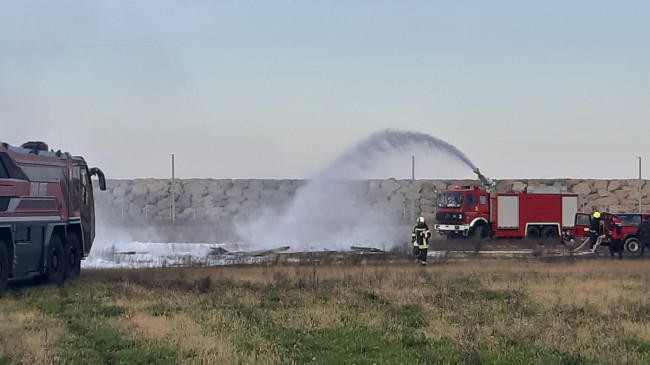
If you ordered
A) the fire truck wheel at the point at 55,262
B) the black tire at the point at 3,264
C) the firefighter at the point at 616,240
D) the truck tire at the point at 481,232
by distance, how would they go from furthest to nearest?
the truck tire at the point at 481,232 < the firefighter at the point at 616,240 < the fire truck wheel at the point at 55,262 < the black tire at the point at 3,264

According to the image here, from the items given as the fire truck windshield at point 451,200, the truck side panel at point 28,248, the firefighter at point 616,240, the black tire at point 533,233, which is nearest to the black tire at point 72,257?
the truck side panel at point 28,248

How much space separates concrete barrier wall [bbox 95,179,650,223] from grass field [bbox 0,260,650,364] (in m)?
39.3

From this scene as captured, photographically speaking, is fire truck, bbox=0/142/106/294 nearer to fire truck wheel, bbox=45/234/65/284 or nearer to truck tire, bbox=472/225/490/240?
fire truck wheel, bbox=45/234/65/284

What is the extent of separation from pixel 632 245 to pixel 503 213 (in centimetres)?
812

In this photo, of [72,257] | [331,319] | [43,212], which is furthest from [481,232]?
[331,319]

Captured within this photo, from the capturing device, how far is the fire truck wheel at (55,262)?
22.3 m

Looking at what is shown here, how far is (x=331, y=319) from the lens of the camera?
50.3 feet

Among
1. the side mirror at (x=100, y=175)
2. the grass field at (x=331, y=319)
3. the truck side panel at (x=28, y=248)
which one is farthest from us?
the side mirror at (x=100, y=175)

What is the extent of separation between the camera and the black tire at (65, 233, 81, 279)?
23656 mm

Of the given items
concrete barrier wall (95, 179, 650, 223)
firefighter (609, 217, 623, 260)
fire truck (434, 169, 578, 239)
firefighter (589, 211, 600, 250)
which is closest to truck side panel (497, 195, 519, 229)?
fire truck (434, 169, 578, 239)

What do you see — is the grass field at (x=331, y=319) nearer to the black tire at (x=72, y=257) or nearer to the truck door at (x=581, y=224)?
the black tire at (x=72, y=257)

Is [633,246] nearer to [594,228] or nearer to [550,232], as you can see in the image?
[594,228]

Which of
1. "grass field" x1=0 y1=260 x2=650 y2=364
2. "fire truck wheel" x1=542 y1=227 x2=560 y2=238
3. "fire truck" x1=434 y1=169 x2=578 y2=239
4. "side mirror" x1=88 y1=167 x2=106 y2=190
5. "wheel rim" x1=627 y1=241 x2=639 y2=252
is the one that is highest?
"side mirror" x1=88 y1=167 x2=106 y2=190

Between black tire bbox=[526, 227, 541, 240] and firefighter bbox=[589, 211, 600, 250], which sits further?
black tire bbox=[526, 227, 541, 240]
